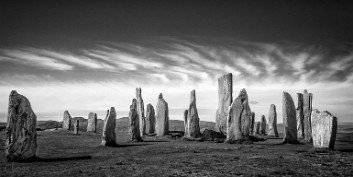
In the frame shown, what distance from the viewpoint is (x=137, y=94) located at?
39.6 meters

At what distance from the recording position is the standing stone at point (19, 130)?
13.4m

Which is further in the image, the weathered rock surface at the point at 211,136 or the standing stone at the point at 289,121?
the weathered rock surface at the point at 211,136

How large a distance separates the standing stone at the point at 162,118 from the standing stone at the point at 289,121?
45.8 ft

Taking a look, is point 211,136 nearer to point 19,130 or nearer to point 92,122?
point 19,130

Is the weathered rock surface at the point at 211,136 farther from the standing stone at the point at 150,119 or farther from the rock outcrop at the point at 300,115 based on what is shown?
the standing stone at the point at 150,119

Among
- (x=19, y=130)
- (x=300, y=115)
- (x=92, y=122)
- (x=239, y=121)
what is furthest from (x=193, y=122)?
(x=92, y=122)

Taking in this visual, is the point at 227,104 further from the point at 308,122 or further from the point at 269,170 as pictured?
the point at 269,170

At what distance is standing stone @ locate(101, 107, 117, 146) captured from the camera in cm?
2202

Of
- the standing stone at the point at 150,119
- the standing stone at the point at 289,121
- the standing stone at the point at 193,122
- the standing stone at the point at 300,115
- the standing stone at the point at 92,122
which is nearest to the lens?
the standing stone at the point at 289,121

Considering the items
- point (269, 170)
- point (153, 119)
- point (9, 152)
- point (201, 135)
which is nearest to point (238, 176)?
point (269, 170)

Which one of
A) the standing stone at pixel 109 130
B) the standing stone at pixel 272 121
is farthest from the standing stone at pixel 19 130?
the standing stone at pixel 272 121

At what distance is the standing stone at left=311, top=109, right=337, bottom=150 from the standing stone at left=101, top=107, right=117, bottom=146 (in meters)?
13.8

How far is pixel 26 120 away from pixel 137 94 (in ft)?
85.1

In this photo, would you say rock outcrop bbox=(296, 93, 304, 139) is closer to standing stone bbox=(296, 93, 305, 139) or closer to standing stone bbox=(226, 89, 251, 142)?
standing stone bbox=(296, 93, 305, 139)
